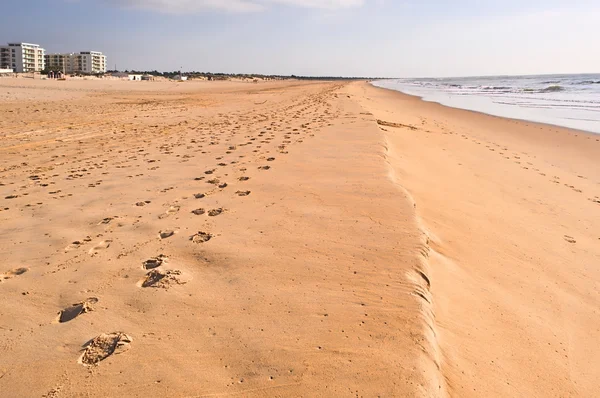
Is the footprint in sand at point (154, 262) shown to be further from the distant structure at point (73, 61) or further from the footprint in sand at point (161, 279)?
the distant structure at point (73, 61)

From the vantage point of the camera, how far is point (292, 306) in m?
2.33

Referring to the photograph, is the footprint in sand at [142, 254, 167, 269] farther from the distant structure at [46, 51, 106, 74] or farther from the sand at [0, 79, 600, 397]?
the distant structure at [46, 51, 106, 74]

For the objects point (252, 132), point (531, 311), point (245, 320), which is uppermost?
point (252, 132)

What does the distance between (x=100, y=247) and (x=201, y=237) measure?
2.43ft

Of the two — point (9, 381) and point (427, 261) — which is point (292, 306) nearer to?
point (427, 261)

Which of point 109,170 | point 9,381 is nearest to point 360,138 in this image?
point 109,170

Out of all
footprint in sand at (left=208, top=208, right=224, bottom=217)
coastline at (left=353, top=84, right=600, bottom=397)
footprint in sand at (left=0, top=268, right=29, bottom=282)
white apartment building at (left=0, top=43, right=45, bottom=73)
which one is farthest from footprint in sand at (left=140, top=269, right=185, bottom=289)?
white apartment building at (left=0, top=43, right=45, bottom=73)

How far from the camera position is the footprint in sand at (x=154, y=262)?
286 cm

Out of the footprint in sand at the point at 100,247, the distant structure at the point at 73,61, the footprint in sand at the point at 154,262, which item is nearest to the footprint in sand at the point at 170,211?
the footprint in sand at the point at 100,247

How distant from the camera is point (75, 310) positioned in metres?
2.37

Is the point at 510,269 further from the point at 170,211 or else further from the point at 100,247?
the point at 100,247

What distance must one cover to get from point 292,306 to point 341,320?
0.96 ft

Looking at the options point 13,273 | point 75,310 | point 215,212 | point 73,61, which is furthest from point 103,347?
point 73,61

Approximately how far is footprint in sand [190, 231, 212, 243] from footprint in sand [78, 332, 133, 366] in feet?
3.90
